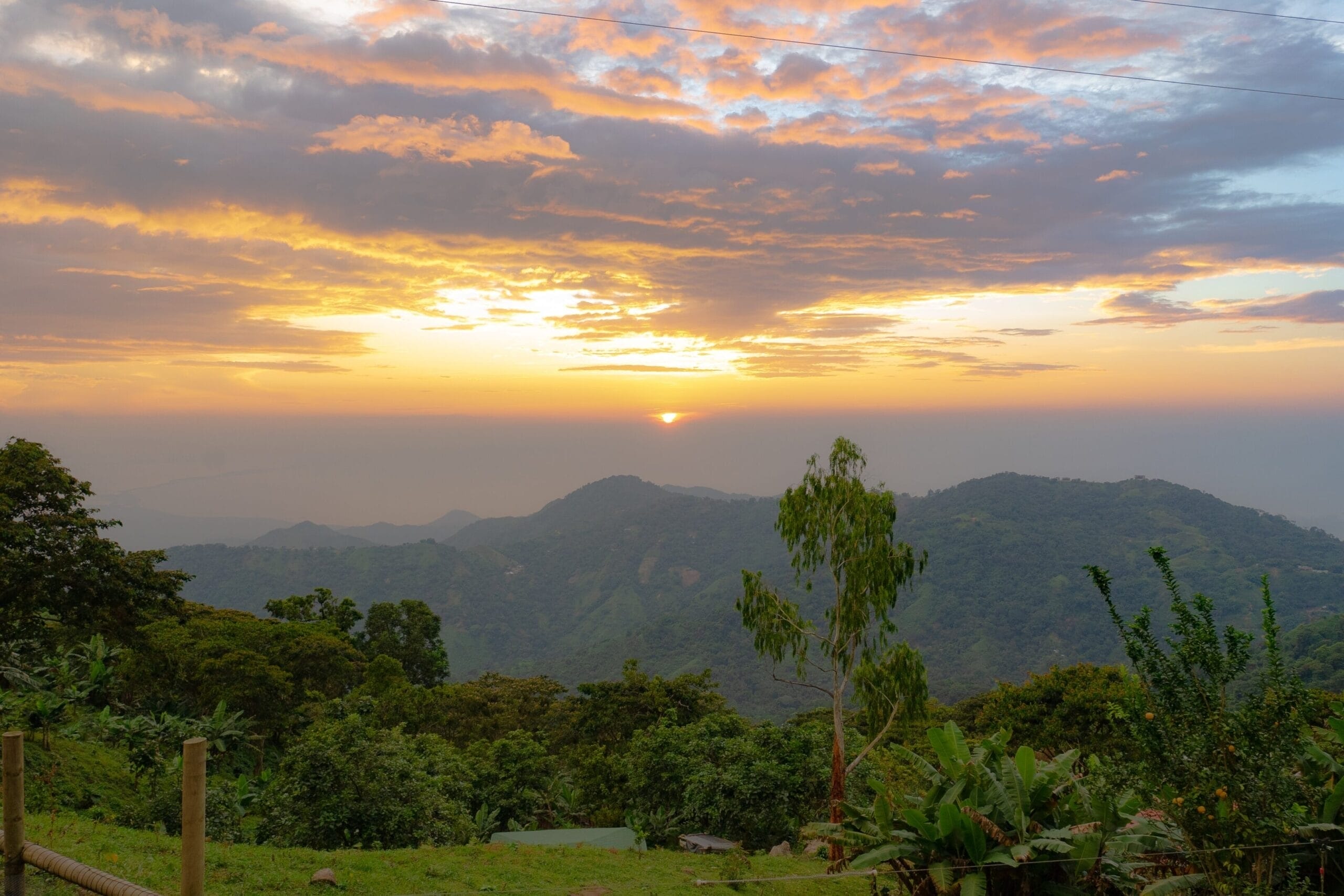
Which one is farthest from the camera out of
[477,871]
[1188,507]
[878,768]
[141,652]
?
[1188,507]

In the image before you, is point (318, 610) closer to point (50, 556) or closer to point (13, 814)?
point (50, 556)

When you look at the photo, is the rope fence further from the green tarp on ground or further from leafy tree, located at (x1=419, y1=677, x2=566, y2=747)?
leafy tree, located at (x1=419, y1=677, x2=566, y2=747)

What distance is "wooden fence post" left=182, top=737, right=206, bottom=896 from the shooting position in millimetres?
5320

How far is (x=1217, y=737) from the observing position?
20.7ft

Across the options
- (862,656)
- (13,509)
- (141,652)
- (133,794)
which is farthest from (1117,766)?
(141,652)

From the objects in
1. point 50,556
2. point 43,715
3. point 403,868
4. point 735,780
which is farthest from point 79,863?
point 50,556

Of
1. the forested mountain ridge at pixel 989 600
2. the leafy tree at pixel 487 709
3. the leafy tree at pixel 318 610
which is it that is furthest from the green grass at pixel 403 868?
the forested mountain ridge at pixel 989 600

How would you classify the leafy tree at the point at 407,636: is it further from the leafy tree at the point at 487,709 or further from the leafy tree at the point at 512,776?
the leafy tree at the point at 512,776

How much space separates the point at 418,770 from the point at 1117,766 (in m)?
14.0

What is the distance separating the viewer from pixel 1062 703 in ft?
80.7

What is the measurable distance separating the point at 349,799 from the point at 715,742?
10.8m

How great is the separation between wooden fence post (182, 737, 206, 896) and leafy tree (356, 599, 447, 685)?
43.7 metres

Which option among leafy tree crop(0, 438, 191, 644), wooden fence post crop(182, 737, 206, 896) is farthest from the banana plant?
wooden fence post crop(182, 737, 206, 896)

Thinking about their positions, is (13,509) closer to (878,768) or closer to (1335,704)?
(878,768)
